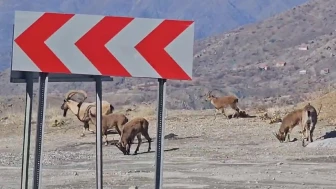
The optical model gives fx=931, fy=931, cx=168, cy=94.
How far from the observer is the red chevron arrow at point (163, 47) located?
7.67 m

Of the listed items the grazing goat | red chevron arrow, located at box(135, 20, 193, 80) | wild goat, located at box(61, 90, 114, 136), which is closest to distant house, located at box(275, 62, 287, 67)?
wild goat, located at box(61, 90, 114, 136)

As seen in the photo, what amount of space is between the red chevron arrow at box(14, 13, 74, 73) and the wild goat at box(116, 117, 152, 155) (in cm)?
1236

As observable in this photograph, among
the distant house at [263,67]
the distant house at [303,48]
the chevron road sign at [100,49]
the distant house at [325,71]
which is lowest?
the chevron road sign at [100,49]

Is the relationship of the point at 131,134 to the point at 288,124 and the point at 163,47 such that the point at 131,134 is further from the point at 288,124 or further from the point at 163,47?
the point at 163,47

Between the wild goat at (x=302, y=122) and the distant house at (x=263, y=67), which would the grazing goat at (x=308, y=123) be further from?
the distant house at (x=263, y=67)

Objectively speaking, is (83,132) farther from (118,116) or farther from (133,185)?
(133,185)

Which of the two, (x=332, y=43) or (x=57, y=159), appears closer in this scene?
(x=57, y=159)

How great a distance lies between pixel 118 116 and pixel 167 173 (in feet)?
25.7

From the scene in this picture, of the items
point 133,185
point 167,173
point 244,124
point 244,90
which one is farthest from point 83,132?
point 244,90

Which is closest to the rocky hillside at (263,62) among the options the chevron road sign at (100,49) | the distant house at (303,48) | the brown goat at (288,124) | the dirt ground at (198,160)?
the distant house at (303,48)

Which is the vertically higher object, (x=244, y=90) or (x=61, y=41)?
(x=244, y=90)

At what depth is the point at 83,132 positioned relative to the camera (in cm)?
2614

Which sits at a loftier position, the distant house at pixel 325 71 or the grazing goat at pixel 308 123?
the distant house at pixel 325 71

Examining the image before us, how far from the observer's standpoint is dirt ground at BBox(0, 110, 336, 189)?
1461 centimetres
